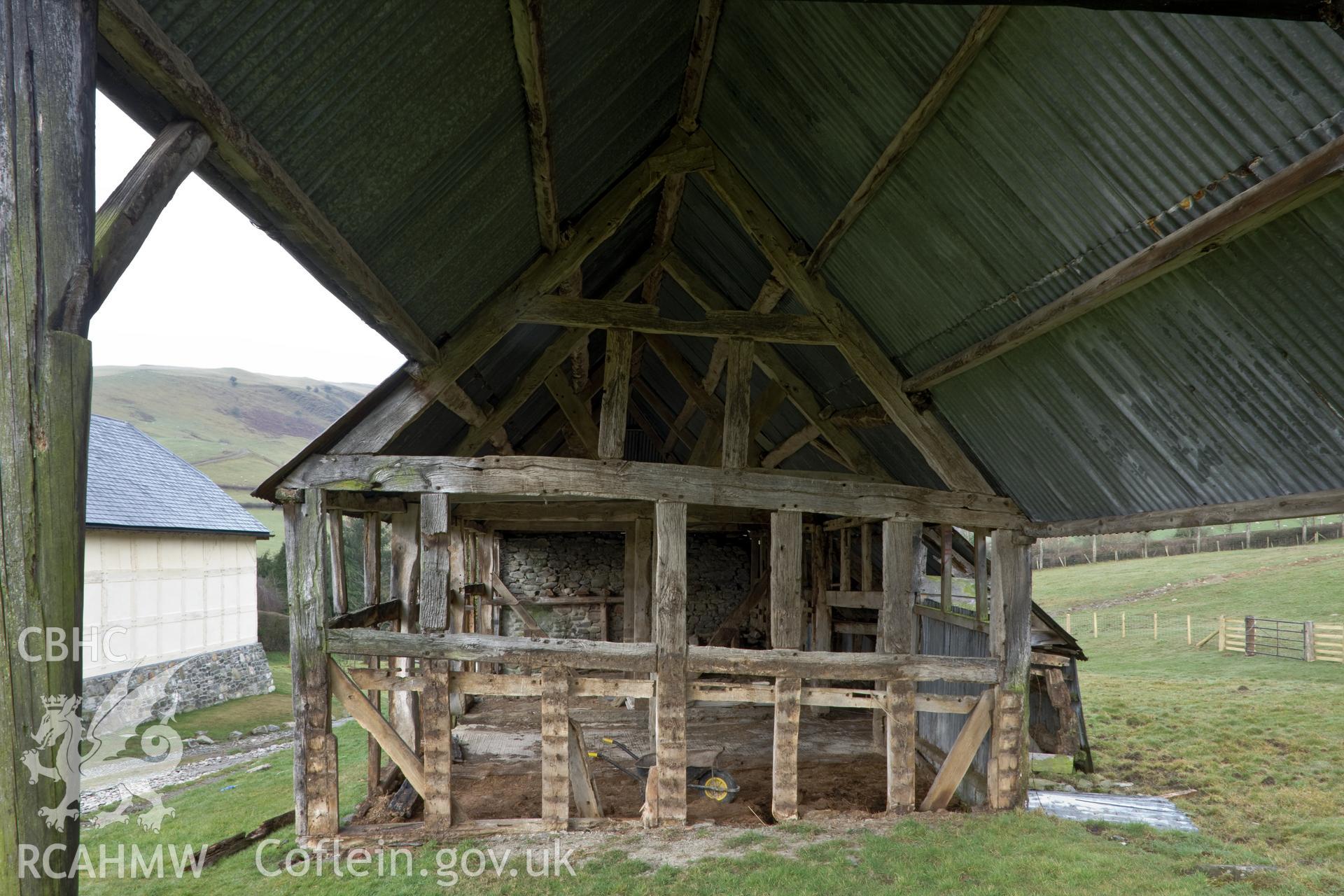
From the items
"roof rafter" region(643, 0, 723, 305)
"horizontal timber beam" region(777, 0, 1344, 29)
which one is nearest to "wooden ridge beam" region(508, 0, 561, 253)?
"roof rafter" region(643, 0, 723, 305)

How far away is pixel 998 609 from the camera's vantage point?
801cm

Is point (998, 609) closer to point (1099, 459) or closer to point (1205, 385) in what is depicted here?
point (1099, 459)

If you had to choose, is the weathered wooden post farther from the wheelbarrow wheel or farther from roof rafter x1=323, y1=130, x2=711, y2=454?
the wheelbarrow wheel

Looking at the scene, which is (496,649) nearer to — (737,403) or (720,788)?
(720,788)

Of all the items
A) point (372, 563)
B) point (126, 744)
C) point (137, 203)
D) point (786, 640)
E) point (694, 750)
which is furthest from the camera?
point (126, 744)

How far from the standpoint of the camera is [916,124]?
500cm

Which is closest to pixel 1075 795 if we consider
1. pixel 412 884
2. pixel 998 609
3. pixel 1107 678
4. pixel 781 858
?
pixel 998 609

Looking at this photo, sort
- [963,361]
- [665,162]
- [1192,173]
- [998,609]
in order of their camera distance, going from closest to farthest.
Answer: [1192,173], [963,361], [665,162], [998,609]

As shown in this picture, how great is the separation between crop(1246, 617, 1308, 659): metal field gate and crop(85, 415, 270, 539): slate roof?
85.0 feet

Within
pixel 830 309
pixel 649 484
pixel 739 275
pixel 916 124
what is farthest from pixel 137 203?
pixel 739 275

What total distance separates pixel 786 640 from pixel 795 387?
2.86 metres

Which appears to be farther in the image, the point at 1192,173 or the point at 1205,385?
the point at 1205,385

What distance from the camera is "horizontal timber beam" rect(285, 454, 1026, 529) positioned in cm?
725

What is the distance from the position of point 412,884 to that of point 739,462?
183 inches
